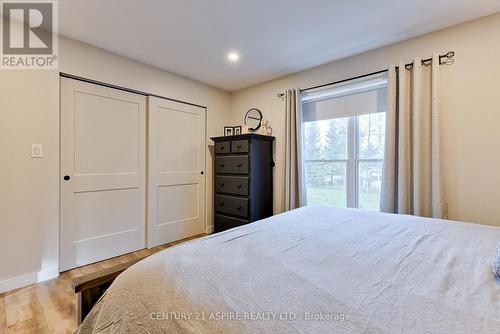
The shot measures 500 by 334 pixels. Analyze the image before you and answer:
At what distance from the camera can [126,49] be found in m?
2.53

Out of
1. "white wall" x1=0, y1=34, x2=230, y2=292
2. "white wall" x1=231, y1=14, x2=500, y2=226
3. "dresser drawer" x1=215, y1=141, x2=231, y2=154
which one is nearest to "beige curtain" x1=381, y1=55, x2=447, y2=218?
"white wall" x1=231, y1=14, x2=500, y2=226

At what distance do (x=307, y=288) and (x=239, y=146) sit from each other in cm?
247

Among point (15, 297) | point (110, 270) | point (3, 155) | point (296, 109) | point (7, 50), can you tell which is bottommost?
point (15, 297)

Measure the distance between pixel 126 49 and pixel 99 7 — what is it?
0.70 meters

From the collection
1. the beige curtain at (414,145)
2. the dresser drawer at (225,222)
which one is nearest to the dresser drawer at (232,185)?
the dresser drawer at (225,222)

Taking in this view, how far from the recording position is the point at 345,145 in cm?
283

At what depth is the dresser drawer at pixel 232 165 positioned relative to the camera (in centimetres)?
305

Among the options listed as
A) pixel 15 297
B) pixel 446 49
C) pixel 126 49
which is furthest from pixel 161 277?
pixel 446 49

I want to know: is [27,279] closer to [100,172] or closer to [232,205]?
[100,172]

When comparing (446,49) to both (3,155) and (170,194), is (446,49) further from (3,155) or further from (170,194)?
(3,155)

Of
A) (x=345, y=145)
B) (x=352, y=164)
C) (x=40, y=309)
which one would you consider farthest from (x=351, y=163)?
(x=40, y=309)

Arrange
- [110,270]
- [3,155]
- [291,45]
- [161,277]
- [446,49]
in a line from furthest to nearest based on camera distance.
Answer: [291,45], [446,49], [3,155], [110,270], [161,277]

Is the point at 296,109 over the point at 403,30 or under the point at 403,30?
under

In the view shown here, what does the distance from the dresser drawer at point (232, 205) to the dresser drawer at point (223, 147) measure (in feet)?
2.12
